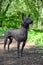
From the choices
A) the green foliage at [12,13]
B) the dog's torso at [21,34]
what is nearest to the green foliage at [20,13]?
the green foliage at [12,13]

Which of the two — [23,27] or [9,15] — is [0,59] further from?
[9,15]

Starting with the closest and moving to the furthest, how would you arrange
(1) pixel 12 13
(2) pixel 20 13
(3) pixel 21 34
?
(3) pixel 21 34, (2) pixel 20 13, (1) pixel 12 13

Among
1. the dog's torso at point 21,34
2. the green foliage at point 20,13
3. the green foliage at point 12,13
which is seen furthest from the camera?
the green foliage at point 12,13

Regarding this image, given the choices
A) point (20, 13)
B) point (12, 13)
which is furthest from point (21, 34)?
point (12, 13)

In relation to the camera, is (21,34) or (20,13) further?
(20,13)

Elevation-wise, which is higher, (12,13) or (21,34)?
(12,13)

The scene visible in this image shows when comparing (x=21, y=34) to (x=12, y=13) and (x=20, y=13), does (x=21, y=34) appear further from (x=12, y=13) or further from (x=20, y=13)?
(x=12, y=13)

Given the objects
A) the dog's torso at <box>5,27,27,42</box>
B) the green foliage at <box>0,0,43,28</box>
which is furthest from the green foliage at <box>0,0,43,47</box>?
the dog's torso at <box>5,27,27,42</box>

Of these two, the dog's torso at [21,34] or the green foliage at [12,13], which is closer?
the dog's torso at [21,34]

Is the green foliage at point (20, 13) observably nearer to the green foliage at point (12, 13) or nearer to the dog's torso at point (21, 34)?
the green foliage at point (12, 13)

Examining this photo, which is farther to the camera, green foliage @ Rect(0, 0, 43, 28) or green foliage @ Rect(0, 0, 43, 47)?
green foliage @ Rect(0, 0, 43, 28)

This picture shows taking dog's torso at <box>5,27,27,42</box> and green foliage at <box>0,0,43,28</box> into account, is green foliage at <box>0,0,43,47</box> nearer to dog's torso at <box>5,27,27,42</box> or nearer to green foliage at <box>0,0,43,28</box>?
green foliage at <box>0,0,43,28</box>

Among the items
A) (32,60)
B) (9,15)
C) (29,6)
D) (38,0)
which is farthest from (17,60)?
(9,15)

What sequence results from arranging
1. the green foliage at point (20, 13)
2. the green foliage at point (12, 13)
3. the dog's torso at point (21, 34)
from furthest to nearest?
the green foliage at point (12, 13)
the green foliage at point (20, 13)
the dog's torso at point (21, 34)
